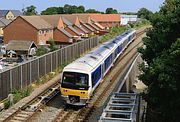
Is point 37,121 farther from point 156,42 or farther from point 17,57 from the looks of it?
point 17,57

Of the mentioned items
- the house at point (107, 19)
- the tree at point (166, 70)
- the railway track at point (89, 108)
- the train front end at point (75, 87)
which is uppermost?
the house at point (107, 19)

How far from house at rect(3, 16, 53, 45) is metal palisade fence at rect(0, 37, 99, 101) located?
19.1 metres

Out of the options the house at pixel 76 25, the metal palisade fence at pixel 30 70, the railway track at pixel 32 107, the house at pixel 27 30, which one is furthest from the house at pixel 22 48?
the railway track at pixel 32 107

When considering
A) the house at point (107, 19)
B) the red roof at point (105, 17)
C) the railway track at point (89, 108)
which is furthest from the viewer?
the house at point (107, 19)

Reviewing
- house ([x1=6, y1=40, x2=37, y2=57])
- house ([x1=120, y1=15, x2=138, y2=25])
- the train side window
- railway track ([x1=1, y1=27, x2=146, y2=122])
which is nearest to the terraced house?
house ([x1=6, y1=40, x2=37, y2=57])

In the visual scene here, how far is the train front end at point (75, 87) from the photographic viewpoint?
1845 centimetres

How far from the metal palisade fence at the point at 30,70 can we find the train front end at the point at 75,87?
12.9ft

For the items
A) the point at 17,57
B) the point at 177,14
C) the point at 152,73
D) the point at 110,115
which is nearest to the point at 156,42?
the point at 177,14

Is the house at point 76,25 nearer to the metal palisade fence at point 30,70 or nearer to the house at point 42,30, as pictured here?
the house at point 42,30

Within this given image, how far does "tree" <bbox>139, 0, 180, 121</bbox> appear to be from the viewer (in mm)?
11602

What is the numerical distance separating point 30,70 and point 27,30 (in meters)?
32.6

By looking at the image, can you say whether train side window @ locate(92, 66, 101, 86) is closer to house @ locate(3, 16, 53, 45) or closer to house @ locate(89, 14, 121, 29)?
house @ locate(3, 16, 53, 45)

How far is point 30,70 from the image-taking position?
24766mm

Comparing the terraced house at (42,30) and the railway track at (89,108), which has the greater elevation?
the terraced house at (42,30)
